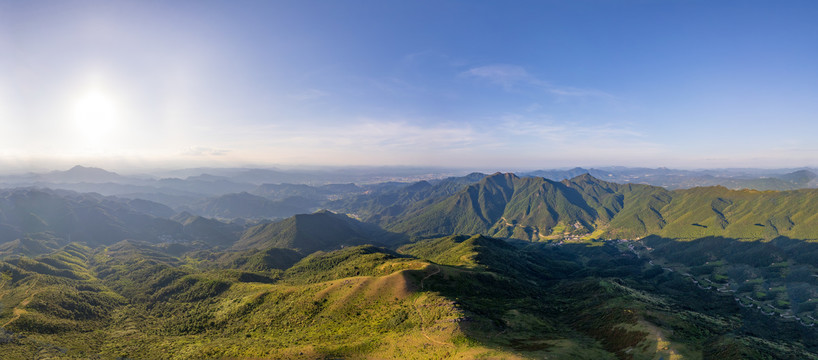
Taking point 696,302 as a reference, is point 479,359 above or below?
above

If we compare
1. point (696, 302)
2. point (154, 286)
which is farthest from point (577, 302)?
point (154, 286)

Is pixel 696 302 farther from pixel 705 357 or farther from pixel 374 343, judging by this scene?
pixel 374 343

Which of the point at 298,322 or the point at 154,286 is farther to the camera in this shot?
the point at 154,286

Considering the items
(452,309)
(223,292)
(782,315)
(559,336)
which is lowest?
(782,315)

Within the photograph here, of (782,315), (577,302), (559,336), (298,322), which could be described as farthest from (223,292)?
(782,315)

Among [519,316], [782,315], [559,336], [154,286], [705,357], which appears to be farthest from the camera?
[154,286]

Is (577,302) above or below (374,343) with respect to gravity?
below

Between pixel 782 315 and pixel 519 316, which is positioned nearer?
pixel 519 316

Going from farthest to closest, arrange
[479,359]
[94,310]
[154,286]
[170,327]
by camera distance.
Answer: [154,286] < [94,310] < [170,327] < [479,359]

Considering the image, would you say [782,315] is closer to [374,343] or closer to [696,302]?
[696,302]
